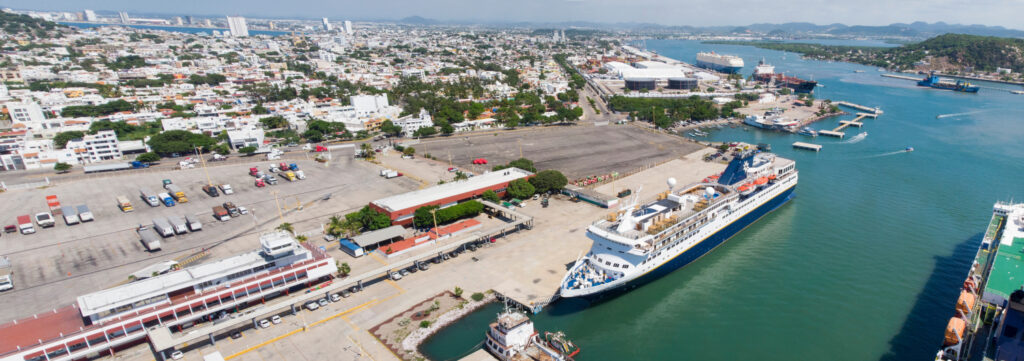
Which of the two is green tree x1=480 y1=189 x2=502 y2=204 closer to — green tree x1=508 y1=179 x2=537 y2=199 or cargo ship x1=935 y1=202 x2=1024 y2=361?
green tree x1=508 y1=179 x2=537 y2=199

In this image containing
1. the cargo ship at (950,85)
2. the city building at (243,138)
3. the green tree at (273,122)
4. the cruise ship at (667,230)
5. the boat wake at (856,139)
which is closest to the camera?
the cruise ship at (667,230)

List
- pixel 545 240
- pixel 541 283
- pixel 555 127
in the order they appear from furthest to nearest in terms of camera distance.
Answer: pixel 555 127 < pixel 545 240 < pixel 541 283

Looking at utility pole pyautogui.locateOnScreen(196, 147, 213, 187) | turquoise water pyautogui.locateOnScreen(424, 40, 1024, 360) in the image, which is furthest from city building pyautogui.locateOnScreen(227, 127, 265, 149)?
turquoise water pyautogui.locateOnScreen(424, 40, 1024, 360)

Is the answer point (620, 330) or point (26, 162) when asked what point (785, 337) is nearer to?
point (620, 330)

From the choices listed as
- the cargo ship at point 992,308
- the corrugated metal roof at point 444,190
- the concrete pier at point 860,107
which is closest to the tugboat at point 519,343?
the cargo ship at point 992,308

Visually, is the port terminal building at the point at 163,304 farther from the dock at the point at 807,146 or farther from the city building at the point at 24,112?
the city building at the point at 24,112

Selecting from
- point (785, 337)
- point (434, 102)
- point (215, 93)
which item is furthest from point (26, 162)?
point (785, 337)
